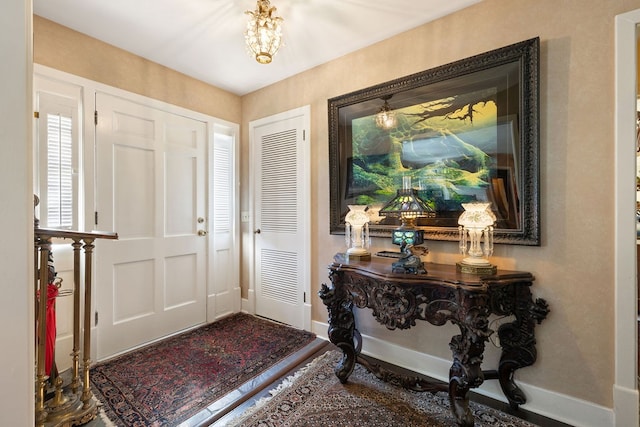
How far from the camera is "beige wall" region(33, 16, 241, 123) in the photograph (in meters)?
2.00

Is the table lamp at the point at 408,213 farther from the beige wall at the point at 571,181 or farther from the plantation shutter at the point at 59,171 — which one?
the plantation shutter at the point at 59,171

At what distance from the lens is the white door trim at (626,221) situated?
1393 millimetres

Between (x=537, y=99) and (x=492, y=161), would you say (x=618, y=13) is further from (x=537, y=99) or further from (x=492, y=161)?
(x=492, y=161)

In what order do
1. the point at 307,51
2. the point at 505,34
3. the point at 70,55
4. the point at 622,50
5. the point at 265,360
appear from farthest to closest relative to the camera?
the point at 307,51
the point at 265,360
the point at 70,55
the point at 505,34
the point at 622,50

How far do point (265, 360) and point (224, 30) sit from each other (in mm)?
2630

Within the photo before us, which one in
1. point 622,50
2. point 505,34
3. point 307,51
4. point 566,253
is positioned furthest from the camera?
point 307,51

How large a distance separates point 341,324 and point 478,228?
110cm

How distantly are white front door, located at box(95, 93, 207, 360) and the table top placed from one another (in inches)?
68.6

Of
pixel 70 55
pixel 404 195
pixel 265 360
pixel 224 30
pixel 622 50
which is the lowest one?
pixel 265 360

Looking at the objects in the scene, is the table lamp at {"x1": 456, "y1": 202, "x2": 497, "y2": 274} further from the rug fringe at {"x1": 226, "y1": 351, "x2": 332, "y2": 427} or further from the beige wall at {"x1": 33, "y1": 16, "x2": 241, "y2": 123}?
the beige wall at {"x1": 33, "y1": 16, "x2": 241, "y2": 123}

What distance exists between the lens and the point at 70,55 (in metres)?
2.09

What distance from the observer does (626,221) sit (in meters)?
1.40

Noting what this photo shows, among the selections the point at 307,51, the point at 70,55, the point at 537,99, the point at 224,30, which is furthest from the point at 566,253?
the point at 70,55

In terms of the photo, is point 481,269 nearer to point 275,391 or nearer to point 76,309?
point 275,391
